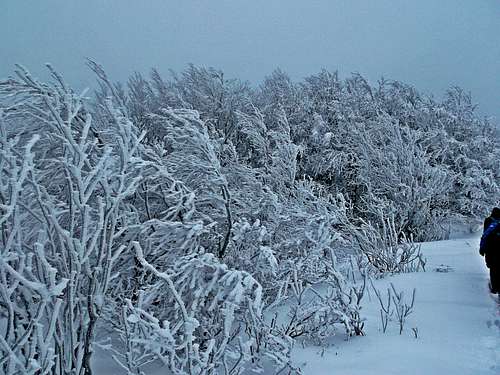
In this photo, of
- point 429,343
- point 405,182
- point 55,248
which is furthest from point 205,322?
point 405,182

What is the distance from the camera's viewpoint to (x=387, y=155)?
1320 centimetres

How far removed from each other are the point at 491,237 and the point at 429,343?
182 cm

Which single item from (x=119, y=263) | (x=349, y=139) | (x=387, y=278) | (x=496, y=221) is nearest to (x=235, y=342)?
(x=119, y=263)

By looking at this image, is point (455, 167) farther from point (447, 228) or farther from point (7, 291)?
point (7, 291)

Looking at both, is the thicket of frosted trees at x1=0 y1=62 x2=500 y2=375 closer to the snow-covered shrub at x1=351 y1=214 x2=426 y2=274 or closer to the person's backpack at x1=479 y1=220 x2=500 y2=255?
the snow-covered shrub at x1=351 y1=214 x2=426 y2=274

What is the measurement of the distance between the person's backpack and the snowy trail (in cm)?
55

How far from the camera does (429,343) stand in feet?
12.1

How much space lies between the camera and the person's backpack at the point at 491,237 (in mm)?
4656

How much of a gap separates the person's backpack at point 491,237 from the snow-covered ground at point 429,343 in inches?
21.6

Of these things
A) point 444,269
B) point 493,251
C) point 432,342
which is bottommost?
point 432,342

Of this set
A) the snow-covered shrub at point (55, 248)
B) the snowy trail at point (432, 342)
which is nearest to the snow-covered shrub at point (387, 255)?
the snowy trail at point (432, 342)

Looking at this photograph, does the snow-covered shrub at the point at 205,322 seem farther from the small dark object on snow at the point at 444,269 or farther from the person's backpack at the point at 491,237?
the small dark object on snow at the point at 444,269

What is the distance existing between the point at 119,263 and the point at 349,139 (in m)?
12.4

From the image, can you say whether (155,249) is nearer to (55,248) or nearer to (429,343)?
(55,248)
